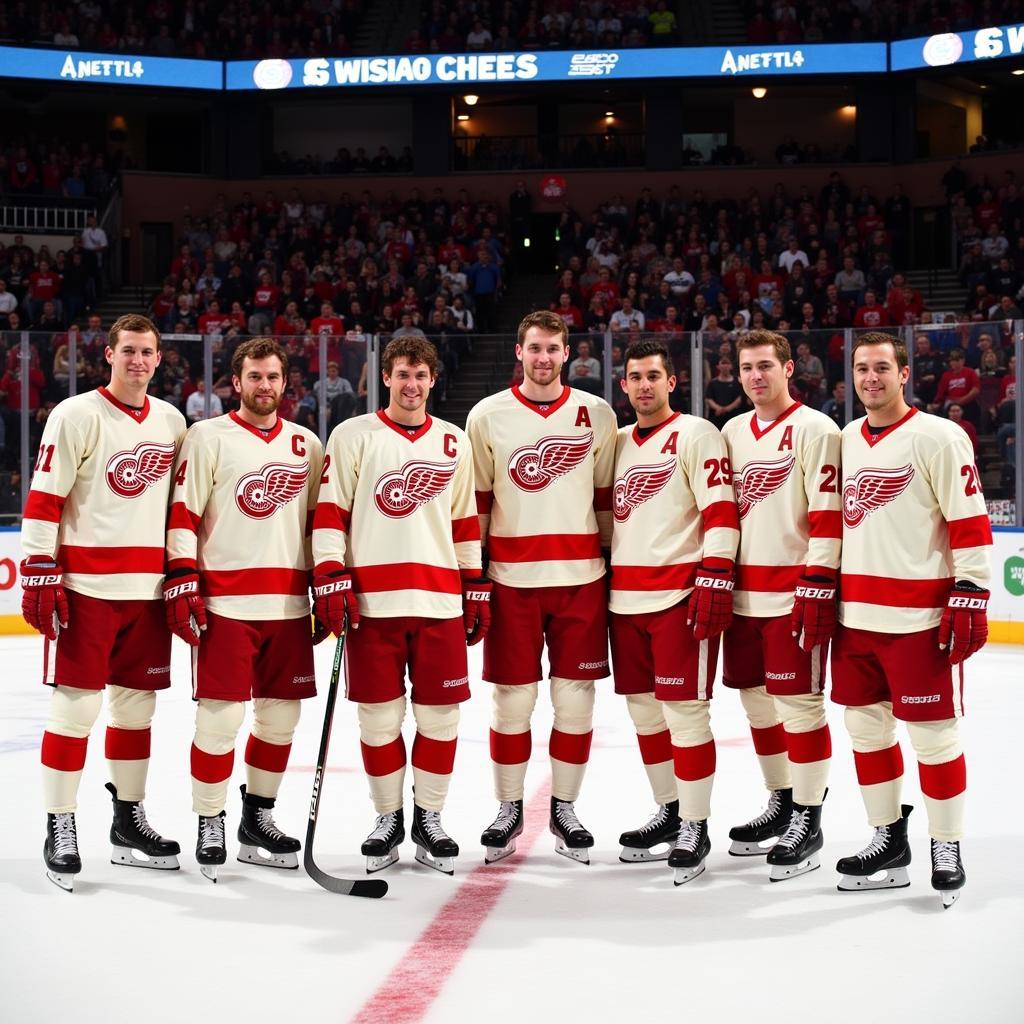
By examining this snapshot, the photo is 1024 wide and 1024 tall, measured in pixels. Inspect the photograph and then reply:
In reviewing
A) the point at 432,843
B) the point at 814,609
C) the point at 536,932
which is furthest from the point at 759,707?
the point at 536,932

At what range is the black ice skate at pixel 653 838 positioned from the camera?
421 cm

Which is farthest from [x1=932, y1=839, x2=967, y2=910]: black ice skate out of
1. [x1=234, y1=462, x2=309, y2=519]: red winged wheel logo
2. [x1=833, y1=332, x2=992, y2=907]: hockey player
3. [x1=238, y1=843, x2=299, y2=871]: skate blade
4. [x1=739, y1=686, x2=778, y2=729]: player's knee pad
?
[x1=234, y1=462, x2=309, y2=519]: red winged wheel logo

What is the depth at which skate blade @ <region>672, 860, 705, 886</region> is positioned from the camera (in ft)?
12.9

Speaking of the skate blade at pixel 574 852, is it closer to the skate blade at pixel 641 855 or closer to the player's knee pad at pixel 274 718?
the skate blade at pixel 641 855

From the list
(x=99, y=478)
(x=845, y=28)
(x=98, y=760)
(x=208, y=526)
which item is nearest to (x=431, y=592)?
(x=208, y=526)

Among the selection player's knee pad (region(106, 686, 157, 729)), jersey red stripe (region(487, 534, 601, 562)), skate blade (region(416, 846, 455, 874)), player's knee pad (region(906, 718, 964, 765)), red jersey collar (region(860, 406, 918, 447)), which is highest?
red jersey collar (region(860, 406, 918, 447))

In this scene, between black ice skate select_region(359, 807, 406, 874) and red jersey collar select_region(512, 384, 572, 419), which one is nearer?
black ice skate select_region(359, 807, 406, 874)

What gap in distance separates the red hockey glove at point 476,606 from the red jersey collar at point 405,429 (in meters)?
0.46

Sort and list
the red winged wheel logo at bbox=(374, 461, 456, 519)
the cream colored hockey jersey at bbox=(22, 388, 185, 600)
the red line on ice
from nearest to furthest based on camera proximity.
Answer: the red line on ice, the cream colored hockey jersey at bbox=(22, 388, 185, 600), the red winged wheel logo at bbox=(374, 461, 456, 519)

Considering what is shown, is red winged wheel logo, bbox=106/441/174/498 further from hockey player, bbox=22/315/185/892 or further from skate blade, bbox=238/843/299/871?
skate blade, bbox=238/843/299/871

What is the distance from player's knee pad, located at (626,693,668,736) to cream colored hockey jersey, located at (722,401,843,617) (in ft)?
1.30

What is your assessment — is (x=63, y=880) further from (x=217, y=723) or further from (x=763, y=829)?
(x=763, y=829)

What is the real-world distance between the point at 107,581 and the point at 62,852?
76cm

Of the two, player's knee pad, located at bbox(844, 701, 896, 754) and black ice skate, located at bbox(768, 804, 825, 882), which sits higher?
player's knee pad, located at bbox(844, 701, 896, 754)
